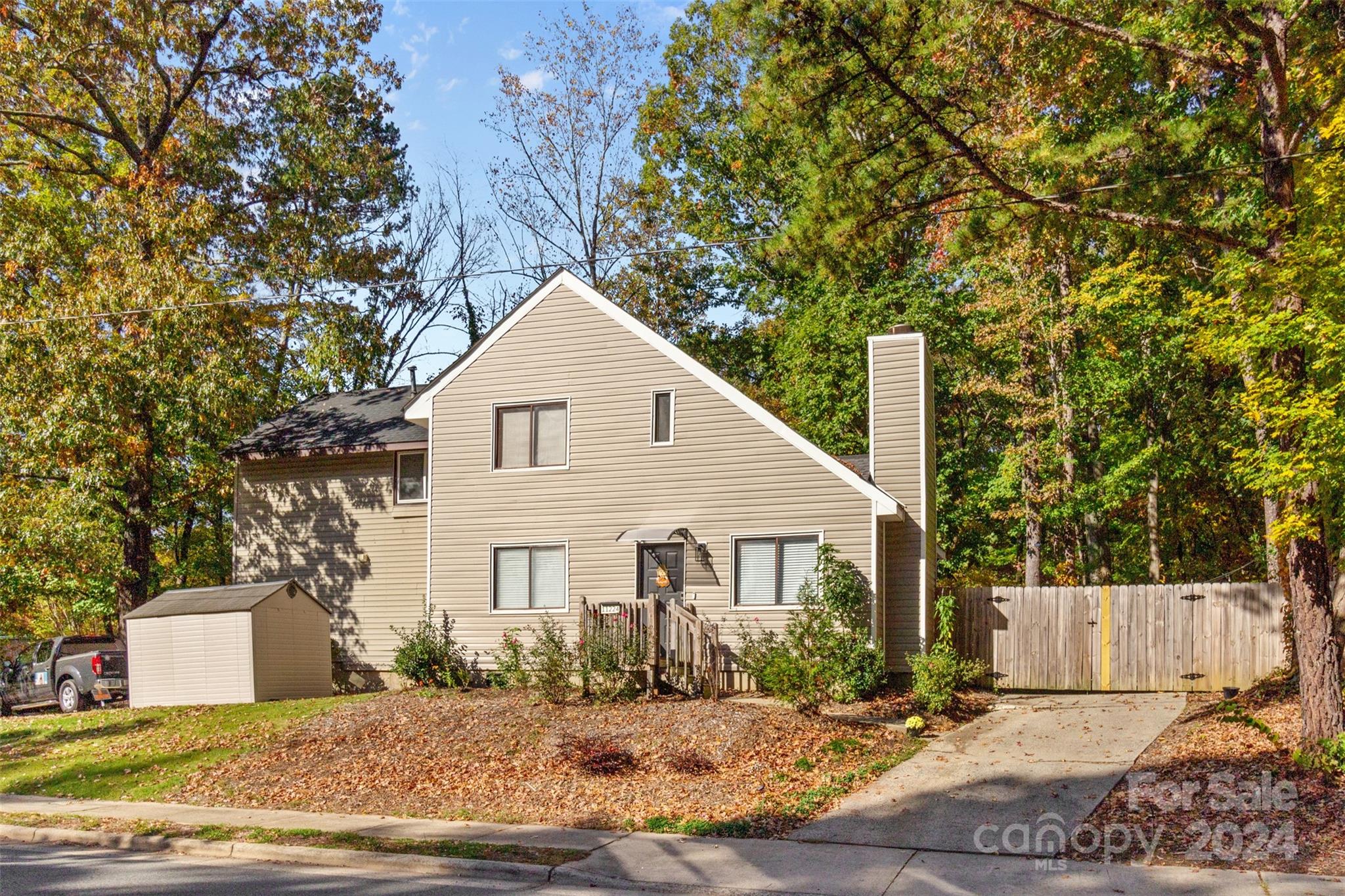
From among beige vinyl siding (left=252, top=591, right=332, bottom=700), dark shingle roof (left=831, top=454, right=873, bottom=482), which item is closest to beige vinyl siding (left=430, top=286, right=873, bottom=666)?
dark shingle roof (left=831, top=454, right=873, bottom=482)

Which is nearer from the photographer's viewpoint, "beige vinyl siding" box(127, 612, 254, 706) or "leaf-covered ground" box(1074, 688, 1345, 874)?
"leaf-covered ground" box(1074, 688, 1345, 874)

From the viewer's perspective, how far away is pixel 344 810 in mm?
12141

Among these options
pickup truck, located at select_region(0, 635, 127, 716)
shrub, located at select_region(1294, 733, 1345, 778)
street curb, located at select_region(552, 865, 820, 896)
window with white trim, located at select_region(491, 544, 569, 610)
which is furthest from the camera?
pickup truck, located at select_region(0, 635, 127, 716)

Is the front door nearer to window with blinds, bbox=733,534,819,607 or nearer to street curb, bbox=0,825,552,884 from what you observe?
window with blinds, bbox=733,534,819,607

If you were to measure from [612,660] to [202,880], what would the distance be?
26.7 ft

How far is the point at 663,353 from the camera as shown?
1934cm

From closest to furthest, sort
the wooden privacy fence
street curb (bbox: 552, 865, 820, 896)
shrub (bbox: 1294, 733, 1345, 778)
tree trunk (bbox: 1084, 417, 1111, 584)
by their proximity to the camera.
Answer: street curb (bbox: 552, 865, 820, 896) < shrub (bbox: 1294, 733, 1345, 778) < the wooden privacy fence < tree trunk (bbox: 1084, 417, 1111, 584)

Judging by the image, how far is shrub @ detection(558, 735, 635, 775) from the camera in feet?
41.8

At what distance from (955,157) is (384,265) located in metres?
26.9

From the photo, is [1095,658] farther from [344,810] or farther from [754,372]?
[754,372]

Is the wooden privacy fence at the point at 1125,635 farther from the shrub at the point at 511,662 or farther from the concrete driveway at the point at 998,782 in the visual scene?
the shrub at the point at 511,662

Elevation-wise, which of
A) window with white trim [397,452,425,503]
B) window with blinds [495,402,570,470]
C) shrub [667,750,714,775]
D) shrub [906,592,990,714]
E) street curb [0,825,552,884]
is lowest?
street curb [0,825,552,884]

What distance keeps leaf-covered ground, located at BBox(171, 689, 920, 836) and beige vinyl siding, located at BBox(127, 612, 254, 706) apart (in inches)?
136

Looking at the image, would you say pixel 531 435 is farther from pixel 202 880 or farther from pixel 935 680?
pixel 202 880
